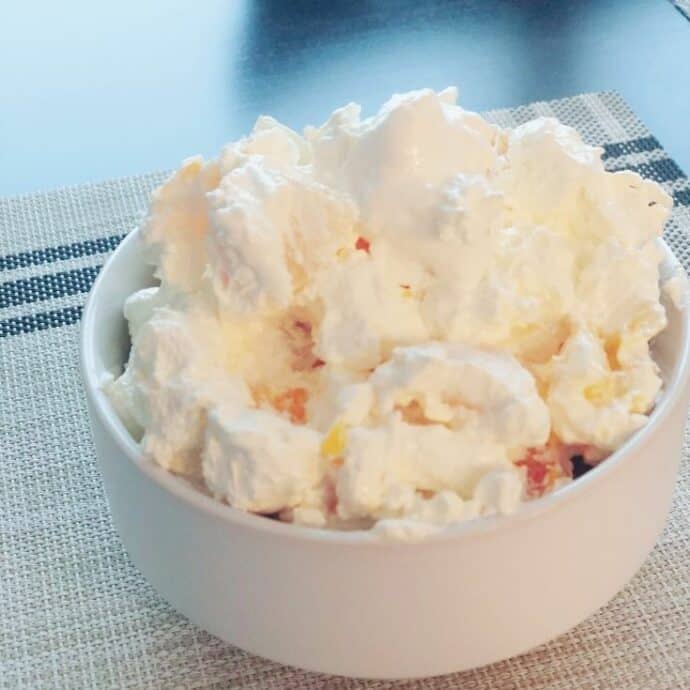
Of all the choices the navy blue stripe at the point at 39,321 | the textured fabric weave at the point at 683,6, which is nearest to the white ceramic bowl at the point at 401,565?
the navy blue stripe at the point at 39,321

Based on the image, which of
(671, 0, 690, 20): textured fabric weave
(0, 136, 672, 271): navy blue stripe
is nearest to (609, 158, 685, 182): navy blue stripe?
(671, 0, 690, 20): textured fabric weave

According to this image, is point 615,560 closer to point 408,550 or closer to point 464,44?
point 408,550

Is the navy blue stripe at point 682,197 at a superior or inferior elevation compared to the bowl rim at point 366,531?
inferior

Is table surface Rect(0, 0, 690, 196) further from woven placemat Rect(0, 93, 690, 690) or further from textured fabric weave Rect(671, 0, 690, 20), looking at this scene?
woven placemat Rect(0, 93, 690, 690)

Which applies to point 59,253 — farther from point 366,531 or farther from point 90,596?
point 366,531

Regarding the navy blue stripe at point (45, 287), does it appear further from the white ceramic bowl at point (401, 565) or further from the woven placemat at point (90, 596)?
the white ceramic bowl at point (401, 565)

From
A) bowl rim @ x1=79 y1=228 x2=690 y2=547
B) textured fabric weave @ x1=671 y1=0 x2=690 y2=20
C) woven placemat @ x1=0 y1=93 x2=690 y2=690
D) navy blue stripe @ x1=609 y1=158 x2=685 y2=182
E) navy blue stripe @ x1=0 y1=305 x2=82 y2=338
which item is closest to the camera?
bowl rim @ x1=79 y1=228 x2=690 y2=547

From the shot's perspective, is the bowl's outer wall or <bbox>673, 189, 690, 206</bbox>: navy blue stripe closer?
the bowl's outer wall
